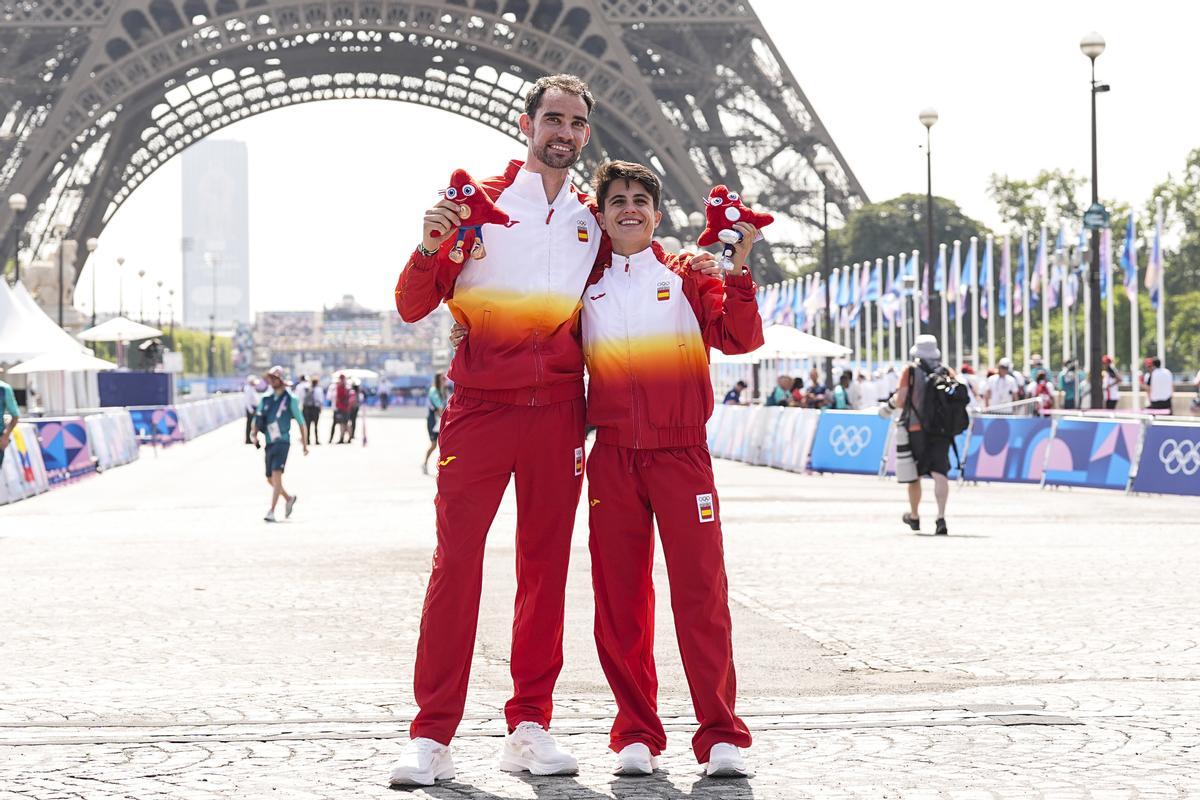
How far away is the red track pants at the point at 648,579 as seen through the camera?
5.39 metres

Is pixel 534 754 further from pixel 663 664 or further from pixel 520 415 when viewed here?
pixel 663 664

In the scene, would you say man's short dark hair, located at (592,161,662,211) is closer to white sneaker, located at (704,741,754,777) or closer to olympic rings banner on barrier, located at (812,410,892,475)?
white sneaker, located at (704,741,754,777)

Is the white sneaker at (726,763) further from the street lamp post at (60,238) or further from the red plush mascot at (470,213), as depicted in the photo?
the street lamp post at (60,238)

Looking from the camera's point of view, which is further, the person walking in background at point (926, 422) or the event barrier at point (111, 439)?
the event barrier at point (111, 439)

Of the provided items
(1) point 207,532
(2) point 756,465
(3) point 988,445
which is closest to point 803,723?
(1) point 207,532

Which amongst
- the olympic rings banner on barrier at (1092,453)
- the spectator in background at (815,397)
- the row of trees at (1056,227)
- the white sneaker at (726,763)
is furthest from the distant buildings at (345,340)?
the white sneaker at (726,763)

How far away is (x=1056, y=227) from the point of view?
86.4 m

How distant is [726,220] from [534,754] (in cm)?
157

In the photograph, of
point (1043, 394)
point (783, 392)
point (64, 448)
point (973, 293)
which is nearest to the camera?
point (64, 448)

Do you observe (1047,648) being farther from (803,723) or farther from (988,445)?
(988,445)

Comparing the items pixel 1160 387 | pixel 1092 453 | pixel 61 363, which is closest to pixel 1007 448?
pixel 1092 453

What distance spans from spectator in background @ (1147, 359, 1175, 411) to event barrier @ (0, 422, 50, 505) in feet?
55.7

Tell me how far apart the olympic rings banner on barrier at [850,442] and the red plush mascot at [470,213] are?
65.1 feet

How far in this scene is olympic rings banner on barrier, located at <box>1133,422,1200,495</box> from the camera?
63.0 ft
